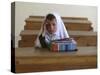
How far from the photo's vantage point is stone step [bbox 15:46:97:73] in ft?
5.99

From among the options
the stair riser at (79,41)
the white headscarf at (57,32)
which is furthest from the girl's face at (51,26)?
the stair riser at (79,41)

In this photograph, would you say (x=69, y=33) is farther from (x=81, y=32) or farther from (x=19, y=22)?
(x=19, y=22)

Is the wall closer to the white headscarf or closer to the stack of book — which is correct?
the white headscarf

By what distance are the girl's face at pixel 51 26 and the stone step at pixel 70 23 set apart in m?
0.07

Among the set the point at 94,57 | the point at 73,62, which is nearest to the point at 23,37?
the point at 73,62

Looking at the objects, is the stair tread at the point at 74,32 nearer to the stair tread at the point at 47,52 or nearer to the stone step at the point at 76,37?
the stone step at the point at 76,37

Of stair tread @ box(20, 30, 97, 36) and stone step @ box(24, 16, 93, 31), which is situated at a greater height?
stone step @ box(24, 16, 93, 31)

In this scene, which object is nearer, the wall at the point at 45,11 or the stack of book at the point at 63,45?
the wall at the point at 45,11

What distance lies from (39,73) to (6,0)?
2.20 feet

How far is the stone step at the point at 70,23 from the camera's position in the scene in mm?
1856

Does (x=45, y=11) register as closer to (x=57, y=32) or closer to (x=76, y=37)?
(x=57, y=32)

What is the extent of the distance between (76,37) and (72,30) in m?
0.07

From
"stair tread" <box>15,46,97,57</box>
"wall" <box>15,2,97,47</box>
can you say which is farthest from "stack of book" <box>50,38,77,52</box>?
"wall" <box>15,2,97,47</box>

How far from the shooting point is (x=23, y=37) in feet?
6.04
